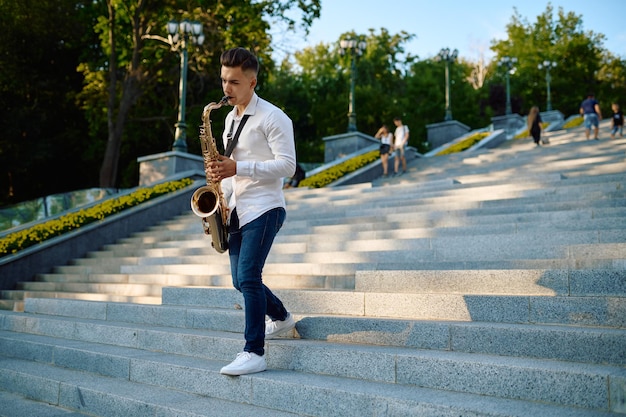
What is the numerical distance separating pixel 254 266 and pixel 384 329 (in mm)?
1191

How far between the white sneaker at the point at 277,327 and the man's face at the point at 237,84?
1744mm

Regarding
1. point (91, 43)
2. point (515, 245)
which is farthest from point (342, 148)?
point (515, 245)

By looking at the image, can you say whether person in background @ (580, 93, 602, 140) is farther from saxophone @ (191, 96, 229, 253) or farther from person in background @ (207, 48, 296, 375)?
saxophone @ (191, 96, 229, 253)

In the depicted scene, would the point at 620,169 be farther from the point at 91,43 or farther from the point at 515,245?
the point at 91,43

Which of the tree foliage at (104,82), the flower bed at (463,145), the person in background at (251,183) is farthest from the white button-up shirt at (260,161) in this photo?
the flower bed at (463,145)

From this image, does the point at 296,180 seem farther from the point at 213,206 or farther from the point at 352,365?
the point at 352,365

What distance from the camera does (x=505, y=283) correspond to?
15.6 ft

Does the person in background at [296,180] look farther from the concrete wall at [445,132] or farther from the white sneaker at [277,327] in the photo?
the concrete wall at [445,132]

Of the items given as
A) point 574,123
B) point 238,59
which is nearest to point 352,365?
point 238,59

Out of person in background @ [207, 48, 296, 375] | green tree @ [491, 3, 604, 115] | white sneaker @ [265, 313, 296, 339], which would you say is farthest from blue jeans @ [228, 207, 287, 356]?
green tree @ [491, 3, 604, 115]

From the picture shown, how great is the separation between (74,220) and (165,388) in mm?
8913

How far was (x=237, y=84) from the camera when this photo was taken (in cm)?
397

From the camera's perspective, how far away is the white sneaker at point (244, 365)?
12.8ft

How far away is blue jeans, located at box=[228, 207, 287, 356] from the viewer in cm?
380
